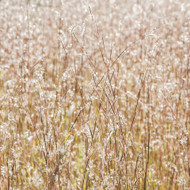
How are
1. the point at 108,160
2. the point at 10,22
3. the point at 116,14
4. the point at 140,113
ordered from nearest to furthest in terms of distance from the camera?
the point at 108,160
the point at 140,113
the point at 10,22
the point at 116,14

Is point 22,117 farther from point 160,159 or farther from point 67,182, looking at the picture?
point 160,159

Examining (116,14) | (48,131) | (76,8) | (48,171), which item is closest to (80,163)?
(48,131)

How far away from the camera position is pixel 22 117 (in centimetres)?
221

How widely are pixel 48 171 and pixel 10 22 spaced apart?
10.8ft

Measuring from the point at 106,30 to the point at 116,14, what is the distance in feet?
3.77

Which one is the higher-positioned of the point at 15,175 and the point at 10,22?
the point at 10,22

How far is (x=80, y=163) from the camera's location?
203cm

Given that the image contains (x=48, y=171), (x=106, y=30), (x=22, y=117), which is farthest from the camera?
(x=106, y=30)

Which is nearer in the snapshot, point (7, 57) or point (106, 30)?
point (7, 57)

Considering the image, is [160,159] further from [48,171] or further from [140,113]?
[48,171]

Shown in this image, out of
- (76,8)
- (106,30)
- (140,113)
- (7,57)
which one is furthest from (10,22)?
(140,113)

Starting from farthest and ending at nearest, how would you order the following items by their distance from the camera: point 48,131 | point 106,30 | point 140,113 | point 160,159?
point 106,30, point 140,113, point 160,159, point 48,131

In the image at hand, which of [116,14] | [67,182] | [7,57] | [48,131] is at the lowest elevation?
[67,182]

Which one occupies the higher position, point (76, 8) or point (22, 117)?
point (76, 8)
